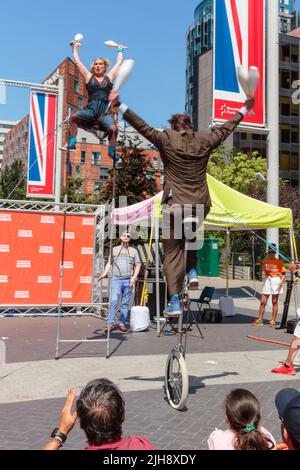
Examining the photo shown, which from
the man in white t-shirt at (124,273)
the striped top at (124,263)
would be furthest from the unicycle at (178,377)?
the striped top at (124,263)

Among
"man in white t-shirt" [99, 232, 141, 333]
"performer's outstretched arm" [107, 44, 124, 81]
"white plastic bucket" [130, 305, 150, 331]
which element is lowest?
"white plastic bucket" [130, 305, 150, 331]

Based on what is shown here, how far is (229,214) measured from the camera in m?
11.1

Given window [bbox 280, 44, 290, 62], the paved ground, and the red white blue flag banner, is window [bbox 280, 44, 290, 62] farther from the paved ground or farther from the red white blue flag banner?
the paved ground

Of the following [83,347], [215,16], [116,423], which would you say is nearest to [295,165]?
[215,16]

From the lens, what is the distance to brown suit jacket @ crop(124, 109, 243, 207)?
4832 millimetres

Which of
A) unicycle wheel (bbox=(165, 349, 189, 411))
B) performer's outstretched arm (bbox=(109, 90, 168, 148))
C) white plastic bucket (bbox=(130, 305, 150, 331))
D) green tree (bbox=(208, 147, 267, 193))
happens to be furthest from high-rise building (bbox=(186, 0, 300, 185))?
performer's outstretched arm (bbox=(109, 90, 168, 148))

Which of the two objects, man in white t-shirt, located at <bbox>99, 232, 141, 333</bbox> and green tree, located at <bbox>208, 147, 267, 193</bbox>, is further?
green tree, located at <bbox>208, 147, 267, 193</bbox>

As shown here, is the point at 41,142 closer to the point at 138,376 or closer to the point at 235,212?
the point at 235,212

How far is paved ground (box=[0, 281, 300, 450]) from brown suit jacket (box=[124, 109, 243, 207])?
2.23 meters

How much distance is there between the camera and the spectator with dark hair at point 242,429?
248 centimetres

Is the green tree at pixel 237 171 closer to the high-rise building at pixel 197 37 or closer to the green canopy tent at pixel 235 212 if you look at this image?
the green canopy tent at pixel 235 212

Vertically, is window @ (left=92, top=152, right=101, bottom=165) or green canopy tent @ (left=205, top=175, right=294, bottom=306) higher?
window @ (left=92, top=152, right=101, bottom=165)

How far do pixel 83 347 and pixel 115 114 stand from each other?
513cm
